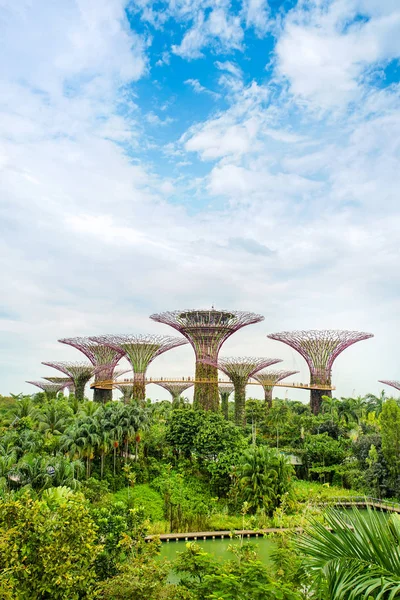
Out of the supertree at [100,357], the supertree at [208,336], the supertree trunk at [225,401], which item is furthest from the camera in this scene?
the supertree trunk at [225,401]

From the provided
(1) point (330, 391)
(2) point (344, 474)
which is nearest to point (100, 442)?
(2) point (344, 474)

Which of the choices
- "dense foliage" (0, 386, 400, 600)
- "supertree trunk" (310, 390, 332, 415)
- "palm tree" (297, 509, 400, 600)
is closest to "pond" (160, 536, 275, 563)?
"dense foliage" (0, 386, 400, 600)

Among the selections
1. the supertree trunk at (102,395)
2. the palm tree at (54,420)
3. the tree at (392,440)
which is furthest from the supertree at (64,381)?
the tree at (392,440)

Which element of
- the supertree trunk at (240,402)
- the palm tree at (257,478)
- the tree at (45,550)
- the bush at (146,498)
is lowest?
the bush at (146,498)

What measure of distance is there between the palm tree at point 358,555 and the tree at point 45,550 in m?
3.10

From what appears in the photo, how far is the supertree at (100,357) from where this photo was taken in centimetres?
3366

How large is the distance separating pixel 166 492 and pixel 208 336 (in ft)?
38.4

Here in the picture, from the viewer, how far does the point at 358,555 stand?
287 cm

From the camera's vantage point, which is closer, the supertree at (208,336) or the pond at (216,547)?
the pond at (216,547)

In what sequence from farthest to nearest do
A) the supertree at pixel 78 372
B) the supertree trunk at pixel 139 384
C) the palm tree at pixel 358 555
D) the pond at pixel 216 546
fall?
the supertree at pixel 78 372 → the supertree trunk at pixel 139 384 → the pond at pixel 216 546 → the palm tree at pixel 358 555

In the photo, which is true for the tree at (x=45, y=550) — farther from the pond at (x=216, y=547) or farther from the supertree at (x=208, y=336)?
the supertree at (x=208, y=336)

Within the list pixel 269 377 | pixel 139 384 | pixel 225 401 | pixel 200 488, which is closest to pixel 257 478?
pixel 200 488

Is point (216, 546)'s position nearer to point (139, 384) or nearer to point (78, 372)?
point (139, 384)

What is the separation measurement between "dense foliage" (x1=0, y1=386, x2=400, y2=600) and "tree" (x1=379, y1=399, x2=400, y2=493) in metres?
0.04
